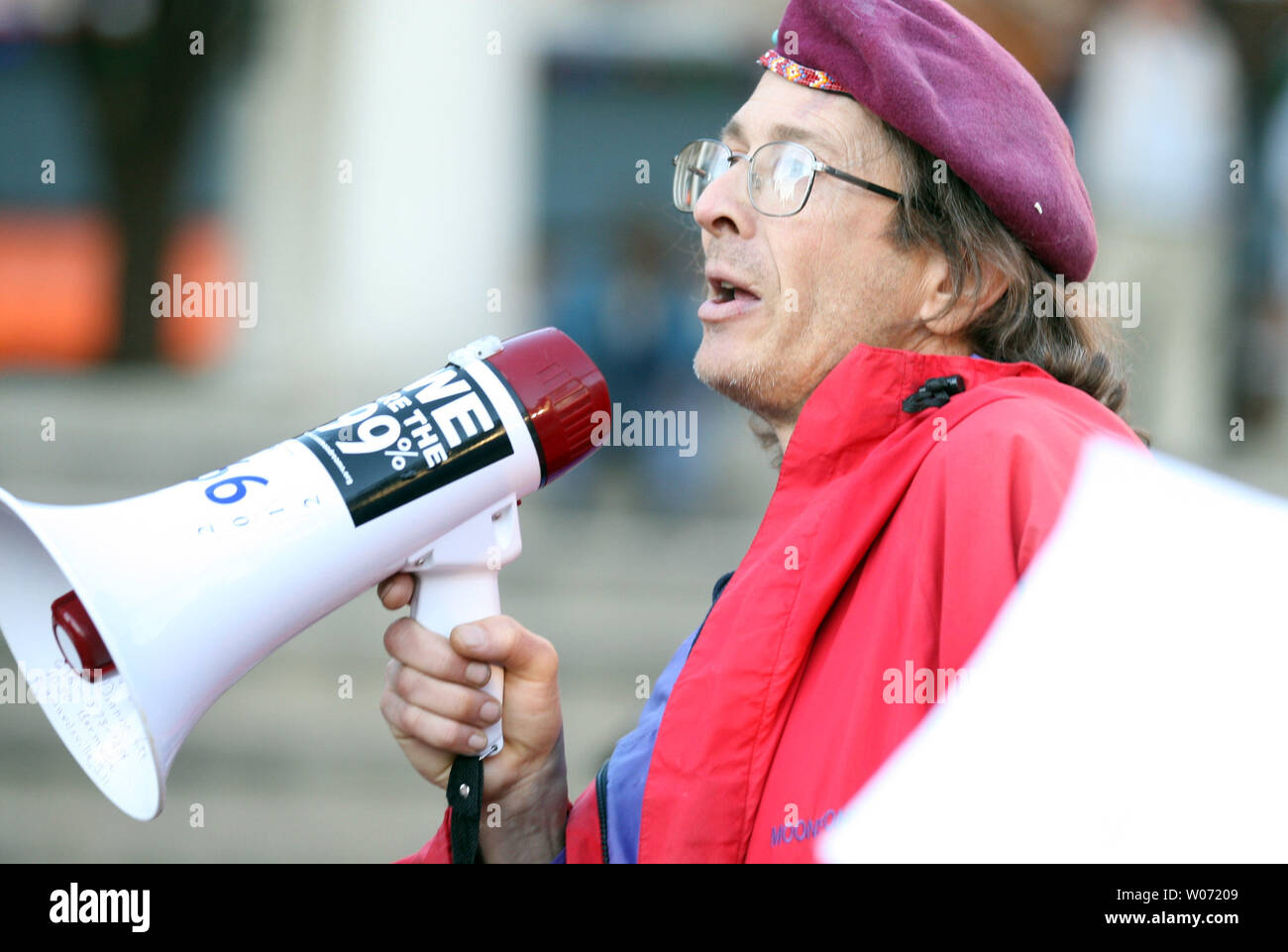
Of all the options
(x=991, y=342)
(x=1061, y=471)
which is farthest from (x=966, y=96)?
(x=1061, y=471)

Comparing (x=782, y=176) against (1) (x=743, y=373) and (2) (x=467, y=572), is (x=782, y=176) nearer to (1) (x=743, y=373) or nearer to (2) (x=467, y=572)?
(1) (x=743, y=373)

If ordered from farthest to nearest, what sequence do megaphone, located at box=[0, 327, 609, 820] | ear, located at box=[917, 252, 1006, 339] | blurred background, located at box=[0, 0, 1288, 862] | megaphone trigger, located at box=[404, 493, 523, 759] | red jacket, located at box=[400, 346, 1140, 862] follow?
blurred background, located at box=[0, 0, 1288, 862] → ear, located at box=[917, 252, 1006, 339] → megaphone trigger, located at box=[404, 493, 523, 759] → megaphone, located at box=[0, 327, 609, 820] → red jacket, located at box=[400, 346, 1140, 862]

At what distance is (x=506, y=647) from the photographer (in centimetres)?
226

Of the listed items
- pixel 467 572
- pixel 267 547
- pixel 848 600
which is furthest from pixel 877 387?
pixel 267 547

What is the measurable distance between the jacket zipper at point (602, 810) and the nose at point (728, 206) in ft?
3.41

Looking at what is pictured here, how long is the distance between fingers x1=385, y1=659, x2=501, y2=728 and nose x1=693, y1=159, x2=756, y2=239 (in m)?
1.00

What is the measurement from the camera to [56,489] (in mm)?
6836

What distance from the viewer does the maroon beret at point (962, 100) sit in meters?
2.23

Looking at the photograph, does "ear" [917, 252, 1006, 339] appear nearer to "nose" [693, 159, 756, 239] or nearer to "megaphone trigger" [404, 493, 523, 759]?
"nose" [693, 159, 756, 239]

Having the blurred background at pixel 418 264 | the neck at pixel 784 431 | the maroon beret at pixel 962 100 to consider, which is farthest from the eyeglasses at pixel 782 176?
the blurred background at pixel 418 264

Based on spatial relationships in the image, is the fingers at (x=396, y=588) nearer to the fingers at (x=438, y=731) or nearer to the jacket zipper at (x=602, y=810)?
the fingers at (x=438, y=731)

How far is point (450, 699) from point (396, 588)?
21cm

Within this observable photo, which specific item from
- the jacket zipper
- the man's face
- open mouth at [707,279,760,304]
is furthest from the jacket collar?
the jacket zipper

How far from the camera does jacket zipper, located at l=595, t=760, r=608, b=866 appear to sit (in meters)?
2.19
